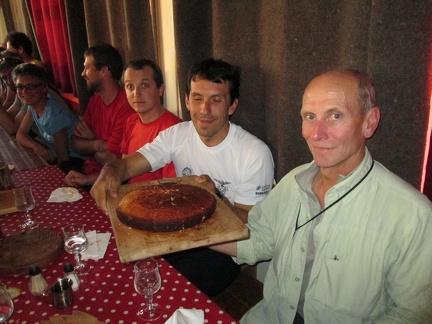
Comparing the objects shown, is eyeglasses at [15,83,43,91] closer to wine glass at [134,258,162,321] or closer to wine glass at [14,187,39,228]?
wine glass at [14,187,39,228]

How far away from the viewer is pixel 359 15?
4.24 ft

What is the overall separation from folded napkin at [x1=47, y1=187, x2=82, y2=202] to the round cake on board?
1.78ft

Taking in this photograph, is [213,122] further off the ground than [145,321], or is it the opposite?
[213,122]

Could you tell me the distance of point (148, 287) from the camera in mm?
1073

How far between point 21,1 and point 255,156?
6.37 m

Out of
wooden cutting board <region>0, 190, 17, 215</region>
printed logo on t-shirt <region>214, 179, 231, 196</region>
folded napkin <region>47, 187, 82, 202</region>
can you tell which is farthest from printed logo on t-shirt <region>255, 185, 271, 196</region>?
wooden cutting board <region>0, 190, 17, 215</region>

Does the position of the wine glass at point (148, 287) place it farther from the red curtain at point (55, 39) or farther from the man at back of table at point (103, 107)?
the red curtain at point (55, 39)

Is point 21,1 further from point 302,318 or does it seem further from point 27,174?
point 302,318

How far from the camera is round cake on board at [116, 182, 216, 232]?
117 cm

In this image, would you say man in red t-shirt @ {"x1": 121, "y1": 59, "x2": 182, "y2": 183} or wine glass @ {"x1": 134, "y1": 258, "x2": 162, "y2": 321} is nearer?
wine glass @ {"x1": 134, "y1": 258, "x2": 162, "y2": 321}

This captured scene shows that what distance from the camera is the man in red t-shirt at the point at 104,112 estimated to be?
2834mm

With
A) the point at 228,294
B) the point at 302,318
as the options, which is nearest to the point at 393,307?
the point at 302,318

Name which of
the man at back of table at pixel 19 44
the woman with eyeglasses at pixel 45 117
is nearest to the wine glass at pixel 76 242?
the woman with eyeglasses at pixel 45 117

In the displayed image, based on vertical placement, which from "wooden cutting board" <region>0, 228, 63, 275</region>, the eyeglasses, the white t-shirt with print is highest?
the eyeglasses
